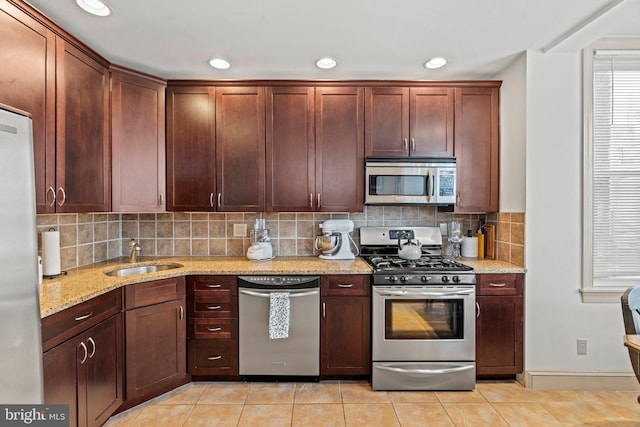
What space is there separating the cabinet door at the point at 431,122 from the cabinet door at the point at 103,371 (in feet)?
8.51

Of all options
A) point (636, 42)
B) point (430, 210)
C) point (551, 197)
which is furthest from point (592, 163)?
point (430, 210)

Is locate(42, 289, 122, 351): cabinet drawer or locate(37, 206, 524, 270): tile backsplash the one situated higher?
locate(37, 206, 524, 270): tile backsplash

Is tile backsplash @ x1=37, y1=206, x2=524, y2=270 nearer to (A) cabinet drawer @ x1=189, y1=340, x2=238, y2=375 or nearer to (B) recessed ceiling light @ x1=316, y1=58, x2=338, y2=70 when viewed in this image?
(A) cabinet drawer @ x1=189, y1=340, x2=238, y2=375

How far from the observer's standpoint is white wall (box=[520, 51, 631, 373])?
2.72 meters

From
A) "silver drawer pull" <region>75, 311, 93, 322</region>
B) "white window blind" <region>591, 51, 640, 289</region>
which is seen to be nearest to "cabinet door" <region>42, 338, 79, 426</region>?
"silver drawer pull" <region>75, 311, 93, 322</region>

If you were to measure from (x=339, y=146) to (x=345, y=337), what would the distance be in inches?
61.4

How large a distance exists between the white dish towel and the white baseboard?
1.86m

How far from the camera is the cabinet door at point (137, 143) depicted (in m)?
2.77

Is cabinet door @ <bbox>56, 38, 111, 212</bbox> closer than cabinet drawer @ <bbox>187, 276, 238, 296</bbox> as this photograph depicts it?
Yes

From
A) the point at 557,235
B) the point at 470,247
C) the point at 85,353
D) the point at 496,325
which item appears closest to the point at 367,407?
the point at 496,325

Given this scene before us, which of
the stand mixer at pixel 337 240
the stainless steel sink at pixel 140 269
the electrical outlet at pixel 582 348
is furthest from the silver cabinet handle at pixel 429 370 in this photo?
the stainless steel sink at pixel 140 269

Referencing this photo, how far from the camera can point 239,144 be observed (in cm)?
310

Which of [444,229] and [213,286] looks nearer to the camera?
[213,286]

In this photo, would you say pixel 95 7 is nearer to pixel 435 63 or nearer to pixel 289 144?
pixel 289 144
